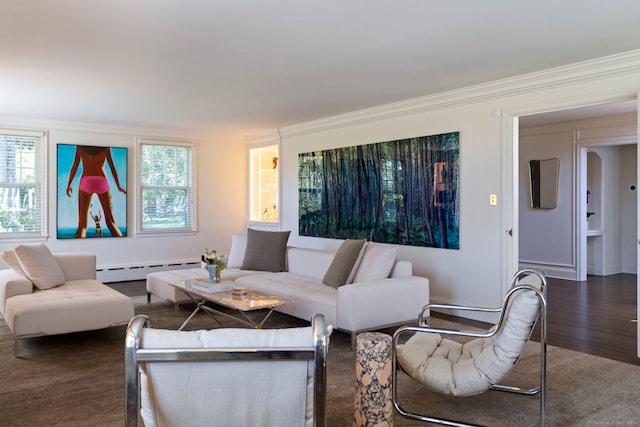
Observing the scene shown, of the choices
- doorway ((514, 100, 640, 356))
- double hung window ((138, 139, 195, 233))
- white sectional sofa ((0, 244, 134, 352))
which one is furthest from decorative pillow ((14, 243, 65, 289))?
doorway ((514, 100, 640, 356))

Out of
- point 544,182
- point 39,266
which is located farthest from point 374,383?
point 544,182

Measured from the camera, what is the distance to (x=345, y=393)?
10.3 feet

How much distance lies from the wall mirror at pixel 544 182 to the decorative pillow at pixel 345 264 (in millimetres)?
4611

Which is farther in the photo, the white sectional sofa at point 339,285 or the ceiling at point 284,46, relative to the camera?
the white sectional sofa at point 339,285

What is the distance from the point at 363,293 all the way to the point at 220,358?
2.67 metres

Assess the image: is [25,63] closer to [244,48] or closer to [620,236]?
[244,48]

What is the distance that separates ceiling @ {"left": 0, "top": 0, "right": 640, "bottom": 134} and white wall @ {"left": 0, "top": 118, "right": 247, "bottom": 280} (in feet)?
4.73

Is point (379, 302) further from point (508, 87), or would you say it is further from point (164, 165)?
point (164, 165)

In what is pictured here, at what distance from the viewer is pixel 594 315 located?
5.34 meters

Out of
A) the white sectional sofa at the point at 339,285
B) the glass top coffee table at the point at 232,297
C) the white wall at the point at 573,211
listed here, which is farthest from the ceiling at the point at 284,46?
the white wall at the point at 573,211

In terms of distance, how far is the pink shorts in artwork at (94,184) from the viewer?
7383 mm

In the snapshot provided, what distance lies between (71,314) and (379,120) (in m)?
4.07

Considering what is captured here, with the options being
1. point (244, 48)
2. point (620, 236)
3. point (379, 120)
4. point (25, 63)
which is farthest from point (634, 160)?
point (25, 63)

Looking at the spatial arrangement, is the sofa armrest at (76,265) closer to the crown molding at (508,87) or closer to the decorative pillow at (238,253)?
the decorative pillow at (238,253)
